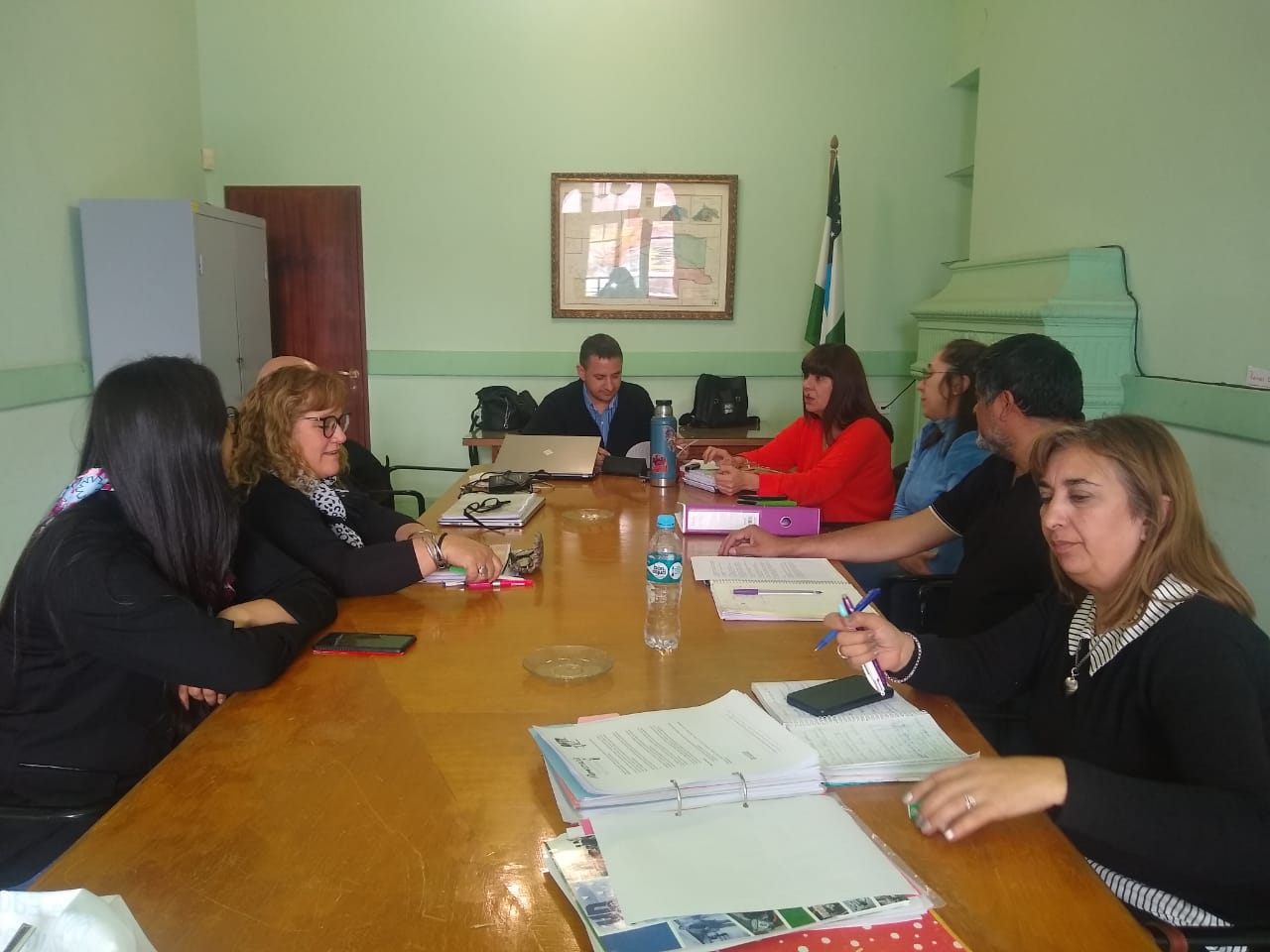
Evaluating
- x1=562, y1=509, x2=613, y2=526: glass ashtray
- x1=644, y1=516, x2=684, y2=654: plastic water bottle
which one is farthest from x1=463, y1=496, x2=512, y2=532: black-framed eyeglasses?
x1=644, y1=516, x2=684, y2=654: plastic water bottle

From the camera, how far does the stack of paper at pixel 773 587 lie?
1795 mm

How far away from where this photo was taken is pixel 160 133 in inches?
189

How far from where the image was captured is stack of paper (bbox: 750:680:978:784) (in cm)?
117

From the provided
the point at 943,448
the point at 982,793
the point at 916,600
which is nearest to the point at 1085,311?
the point at 943,448

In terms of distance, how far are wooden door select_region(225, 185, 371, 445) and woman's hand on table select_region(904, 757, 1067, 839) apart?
4.70 meters

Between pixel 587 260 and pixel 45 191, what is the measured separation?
2.58 m

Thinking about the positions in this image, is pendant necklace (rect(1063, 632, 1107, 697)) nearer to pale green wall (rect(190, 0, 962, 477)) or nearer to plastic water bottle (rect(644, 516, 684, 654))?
plastic water bottle (rect(644, 516, 684, 654))

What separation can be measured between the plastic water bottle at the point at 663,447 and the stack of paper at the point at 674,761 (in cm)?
182

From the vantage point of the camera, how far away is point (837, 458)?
303 cm

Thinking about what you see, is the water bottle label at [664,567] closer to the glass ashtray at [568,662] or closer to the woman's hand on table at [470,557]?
the glass ashtray at [568,662]

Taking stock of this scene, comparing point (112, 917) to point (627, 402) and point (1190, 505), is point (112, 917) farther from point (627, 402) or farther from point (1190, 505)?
point (627, 402)

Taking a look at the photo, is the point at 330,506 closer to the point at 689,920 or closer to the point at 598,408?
the point at 689,920

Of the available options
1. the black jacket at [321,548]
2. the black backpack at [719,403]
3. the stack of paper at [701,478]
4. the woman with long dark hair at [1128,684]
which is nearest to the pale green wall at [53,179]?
the black jacket at [321,548]

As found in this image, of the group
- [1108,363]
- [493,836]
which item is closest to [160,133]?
[1108,363]
